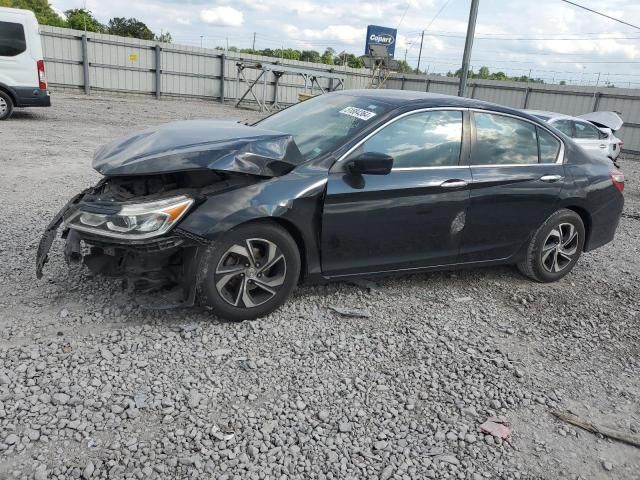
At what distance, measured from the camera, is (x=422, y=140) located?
4320mm

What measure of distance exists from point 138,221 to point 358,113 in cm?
192

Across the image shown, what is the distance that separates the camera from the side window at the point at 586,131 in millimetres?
12812

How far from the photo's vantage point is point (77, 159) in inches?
364

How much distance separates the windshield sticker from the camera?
4227mm

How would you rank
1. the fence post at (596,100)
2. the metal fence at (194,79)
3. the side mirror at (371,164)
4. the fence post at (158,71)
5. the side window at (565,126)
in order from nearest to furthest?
the side mirror at (371,164) → the side window at (565,126) → the metal fence at (194,79) → the fence post at (596,100) → the fence post at (158,71)

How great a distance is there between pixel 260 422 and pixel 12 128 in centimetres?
1104

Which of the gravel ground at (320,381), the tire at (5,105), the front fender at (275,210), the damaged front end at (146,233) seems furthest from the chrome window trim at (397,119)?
the tire at (5,105)

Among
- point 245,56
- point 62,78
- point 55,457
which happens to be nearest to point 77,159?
point 55,457

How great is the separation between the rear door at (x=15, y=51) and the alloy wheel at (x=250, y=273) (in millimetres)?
11044

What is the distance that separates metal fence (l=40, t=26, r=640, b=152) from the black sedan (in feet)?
59.2

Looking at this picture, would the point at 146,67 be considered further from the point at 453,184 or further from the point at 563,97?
the point at 453,184

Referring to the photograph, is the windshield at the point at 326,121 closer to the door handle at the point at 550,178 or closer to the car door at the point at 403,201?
the car door at the point at 403,201

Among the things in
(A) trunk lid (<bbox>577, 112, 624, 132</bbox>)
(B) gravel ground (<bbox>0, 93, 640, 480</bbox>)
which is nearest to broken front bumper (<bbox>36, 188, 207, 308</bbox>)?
(B) gravel ground (<bbox>0, 93, 640, 480</bbox>)

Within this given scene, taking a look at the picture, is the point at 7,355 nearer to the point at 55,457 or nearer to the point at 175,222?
the point at 55,457
